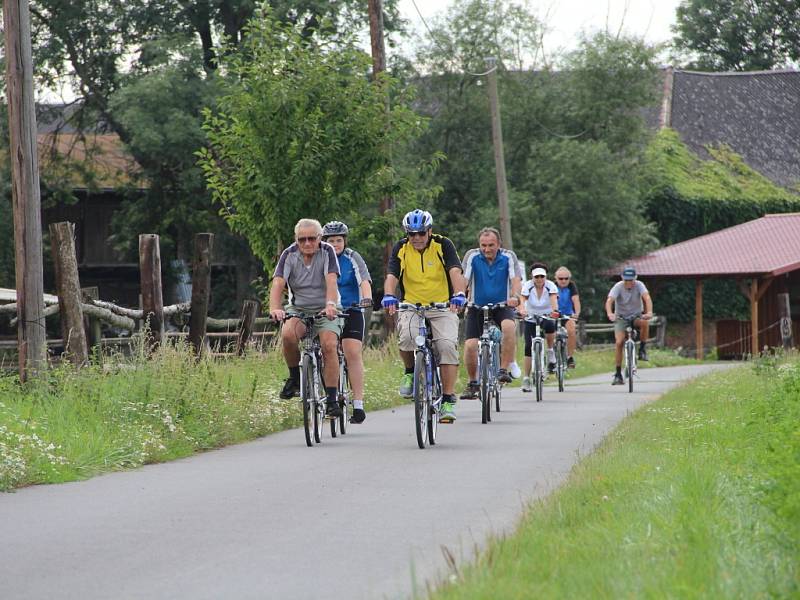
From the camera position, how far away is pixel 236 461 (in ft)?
35.7

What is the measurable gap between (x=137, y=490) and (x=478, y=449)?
342 centimetres

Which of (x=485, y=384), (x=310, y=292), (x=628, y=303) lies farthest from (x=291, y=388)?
(x=628, y=303)

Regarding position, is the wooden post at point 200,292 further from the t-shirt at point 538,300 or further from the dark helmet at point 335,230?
the t-shirt at point 538,300

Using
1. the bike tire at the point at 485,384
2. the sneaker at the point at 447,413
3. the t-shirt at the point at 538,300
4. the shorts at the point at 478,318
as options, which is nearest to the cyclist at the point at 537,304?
the t-shirt at the point at 538,300

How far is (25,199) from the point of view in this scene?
13.4 m

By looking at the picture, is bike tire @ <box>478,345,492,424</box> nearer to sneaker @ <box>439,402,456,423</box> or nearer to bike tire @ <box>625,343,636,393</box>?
sneaker @ <box>439,402,456,423</box>

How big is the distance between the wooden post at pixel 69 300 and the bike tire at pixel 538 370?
273 inches

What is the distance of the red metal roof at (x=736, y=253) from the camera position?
40928 millimetres

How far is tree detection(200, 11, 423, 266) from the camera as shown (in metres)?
20.6

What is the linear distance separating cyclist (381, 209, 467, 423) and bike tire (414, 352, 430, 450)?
1.24ft

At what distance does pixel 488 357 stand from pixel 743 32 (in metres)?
62.3

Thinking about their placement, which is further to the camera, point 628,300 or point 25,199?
point 628,300

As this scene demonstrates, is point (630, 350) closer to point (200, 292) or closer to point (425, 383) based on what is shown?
point (200, 292)

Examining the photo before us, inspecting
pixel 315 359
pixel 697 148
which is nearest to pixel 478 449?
pixel 315 359
